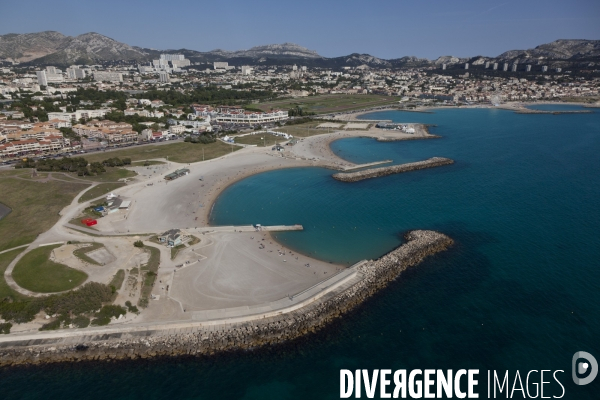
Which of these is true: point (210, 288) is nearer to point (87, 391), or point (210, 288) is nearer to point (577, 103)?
point (87, 391)

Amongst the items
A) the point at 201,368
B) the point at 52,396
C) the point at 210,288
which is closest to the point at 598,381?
the point at 201,368

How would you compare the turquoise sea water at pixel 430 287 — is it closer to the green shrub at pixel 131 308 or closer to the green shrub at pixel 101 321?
the green shrub at pixel 101 321

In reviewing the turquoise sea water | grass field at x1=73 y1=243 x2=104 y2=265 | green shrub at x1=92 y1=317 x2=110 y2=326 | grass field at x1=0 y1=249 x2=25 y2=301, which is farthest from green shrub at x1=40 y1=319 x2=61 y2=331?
grass field at x1=73 y1=243 x2=104 y2=265

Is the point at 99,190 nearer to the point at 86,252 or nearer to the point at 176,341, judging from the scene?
the point at 86,252

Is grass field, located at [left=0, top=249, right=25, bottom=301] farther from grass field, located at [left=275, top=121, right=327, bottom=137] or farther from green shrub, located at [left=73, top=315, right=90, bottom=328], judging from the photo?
grass field, located at [left=275, top=121, right=327, bottom=137]

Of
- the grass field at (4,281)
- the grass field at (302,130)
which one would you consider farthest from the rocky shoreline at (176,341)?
the grass field at (302,130)

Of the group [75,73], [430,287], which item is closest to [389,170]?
[430,287]
